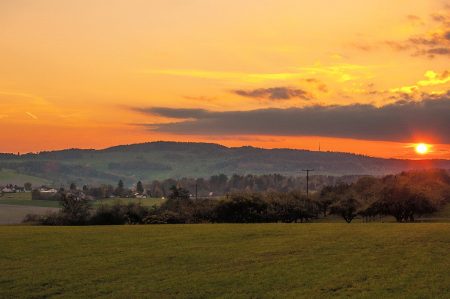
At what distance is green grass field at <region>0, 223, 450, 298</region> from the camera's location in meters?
26.9

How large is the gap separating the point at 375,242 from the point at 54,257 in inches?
1033

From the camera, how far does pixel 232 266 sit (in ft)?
111

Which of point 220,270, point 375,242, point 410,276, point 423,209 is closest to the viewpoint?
point 410,276

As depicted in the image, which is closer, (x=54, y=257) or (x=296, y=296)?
(x=296, y=296)

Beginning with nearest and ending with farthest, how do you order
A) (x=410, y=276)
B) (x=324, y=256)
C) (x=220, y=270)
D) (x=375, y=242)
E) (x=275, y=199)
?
(x=410, y=276) < (x=220, y=270) < (x=324, y=256) < (x=375, y=242) < (x=275, y=199)

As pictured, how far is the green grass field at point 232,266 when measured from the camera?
1059 inches

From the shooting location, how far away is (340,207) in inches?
4240

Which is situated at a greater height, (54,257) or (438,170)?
(438,170)

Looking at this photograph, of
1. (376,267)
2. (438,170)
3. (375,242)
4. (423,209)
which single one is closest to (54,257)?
(376,267)

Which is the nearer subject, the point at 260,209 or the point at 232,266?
the point at 232,266

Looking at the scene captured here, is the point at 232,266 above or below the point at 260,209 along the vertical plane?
below

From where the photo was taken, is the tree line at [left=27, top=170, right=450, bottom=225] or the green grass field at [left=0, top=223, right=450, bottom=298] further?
the tree line at [left=27, top=170, right=450, bottom=225]

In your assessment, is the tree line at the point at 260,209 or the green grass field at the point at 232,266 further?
the tree line at the point at 260,209

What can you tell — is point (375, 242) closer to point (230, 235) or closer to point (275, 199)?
point (230, 235)
